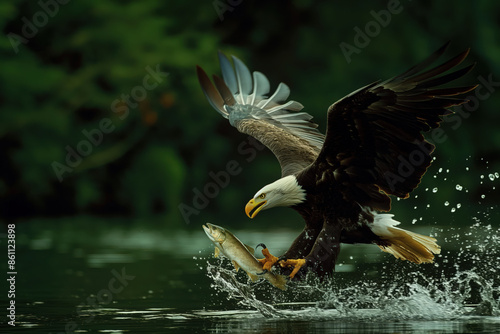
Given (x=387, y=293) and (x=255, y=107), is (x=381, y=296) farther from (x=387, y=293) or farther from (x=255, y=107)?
(x=255, y=107)

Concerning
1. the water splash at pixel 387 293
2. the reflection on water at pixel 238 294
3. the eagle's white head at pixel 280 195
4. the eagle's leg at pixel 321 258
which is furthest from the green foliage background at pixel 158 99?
the eagle's leg at pixel 321 258

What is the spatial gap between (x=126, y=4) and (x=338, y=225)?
1658 cm

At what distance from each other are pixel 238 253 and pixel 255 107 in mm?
3727

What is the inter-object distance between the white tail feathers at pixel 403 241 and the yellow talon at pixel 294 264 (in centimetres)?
84

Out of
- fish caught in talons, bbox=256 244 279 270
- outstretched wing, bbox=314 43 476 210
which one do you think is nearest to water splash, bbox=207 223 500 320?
fish caught in talons, bbox=256 244 279 270

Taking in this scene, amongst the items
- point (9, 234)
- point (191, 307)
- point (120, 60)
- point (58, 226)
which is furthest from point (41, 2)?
point (191, 307)

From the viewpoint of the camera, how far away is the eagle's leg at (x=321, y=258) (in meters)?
8.06

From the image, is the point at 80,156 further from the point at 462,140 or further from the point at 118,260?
the point at 118,260

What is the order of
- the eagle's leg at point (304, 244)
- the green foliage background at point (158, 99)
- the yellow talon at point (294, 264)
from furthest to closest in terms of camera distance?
the green foliage background at point (158, 99) < the eagle's leg at point (304, 244) < the yellow talon at point (294, 264)

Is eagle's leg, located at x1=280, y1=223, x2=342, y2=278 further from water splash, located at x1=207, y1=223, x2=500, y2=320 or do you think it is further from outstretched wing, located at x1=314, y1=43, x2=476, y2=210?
outstretched wing, located at x1=314, y1=43, x2=476, y2=210

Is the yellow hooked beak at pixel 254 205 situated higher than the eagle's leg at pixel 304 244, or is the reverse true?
the yellow hooked beak at pixel 254 205

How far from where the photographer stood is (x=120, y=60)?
905 inches

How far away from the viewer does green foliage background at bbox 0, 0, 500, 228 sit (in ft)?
70.9

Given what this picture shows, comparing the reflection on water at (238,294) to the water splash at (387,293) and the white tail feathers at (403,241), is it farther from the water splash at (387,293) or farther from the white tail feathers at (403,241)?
the white tail feathers at (403,241)
